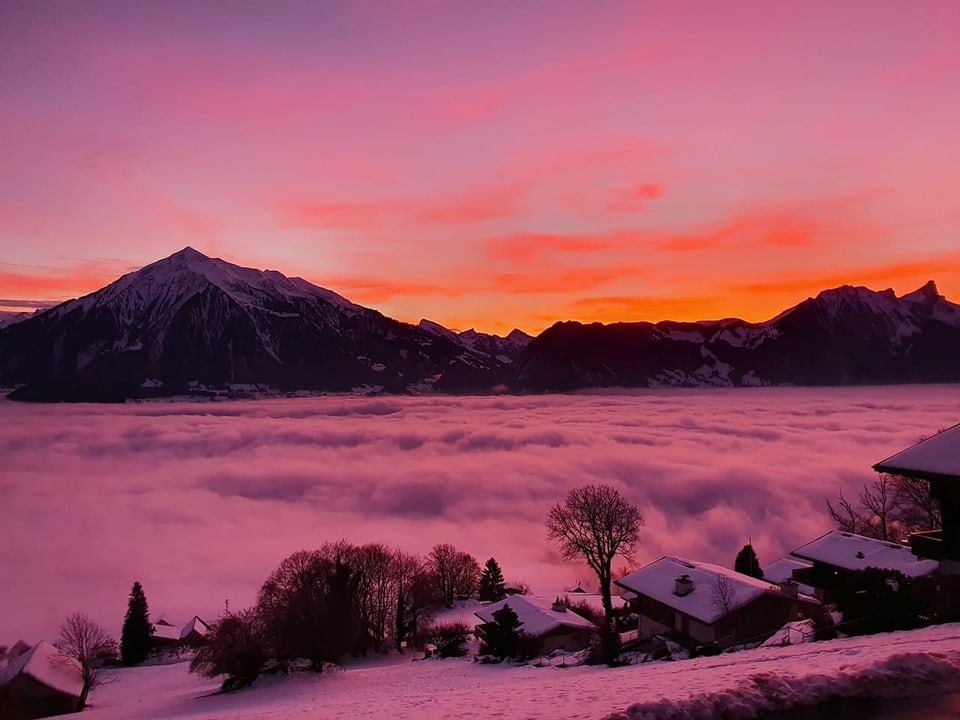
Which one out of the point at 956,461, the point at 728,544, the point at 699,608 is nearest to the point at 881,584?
the point at 956,461

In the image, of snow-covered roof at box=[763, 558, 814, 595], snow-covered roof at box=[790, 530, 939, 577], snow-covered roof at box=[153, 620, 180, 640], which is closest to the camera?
snow-covered roof at box=[790, 530, 939, 577]

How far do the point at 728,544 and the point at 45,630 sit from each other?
554 ft

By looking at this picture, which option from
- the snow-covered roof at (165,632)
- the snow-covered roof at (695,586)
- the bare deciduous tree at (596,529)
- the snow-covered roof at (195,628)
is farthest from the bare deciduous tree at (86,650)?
the snow-covered roof at (695,586)

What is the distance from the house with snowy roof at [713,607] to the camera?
41125mm

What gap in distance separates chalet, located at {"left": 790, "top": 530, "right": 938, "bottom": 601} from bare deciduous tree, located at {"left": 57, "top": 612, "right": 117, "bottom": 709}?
207 feet

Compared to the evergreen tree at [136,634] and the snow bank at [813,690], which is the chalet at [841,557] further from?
the evergreen tree at [136,634]

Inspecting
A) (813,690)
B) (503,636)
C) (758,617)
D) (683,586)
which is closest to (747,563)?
(758,617)

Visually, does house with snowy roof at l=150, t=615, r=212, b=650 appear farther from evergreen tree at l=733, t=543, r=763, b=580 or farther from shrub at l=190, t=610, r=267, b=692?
evergreen tree at l=733, t=543, r=763, b=580

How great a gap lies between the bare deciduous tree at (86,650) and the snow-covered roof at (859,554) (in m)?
63.5

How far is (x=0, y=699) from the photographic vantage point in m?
50.0

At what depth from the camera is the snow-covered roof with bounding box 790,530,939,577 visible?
38.3 meters

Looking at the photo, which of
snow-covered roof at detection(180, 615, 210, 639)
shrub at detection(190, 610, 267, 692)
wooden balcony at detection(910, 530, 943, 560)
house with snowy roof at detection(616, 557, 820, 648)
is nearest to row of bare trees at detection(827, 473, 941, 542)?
house with snowy roof at detection(616, 557, 820, 648)

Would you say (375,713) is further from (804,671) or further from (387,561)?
(387,561)

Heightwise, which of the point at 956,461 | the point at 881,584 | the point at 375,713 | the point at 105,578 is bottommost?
the point at 105,578
